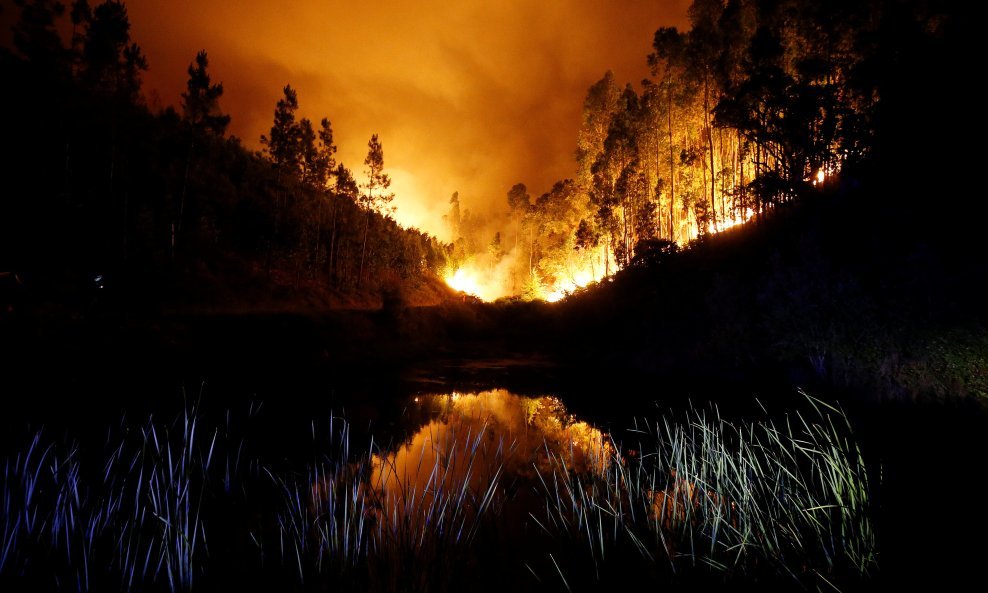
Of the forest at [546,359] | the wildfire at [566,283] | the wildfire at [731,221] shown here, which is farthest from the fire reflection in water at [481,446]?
the wildfire at [566,283]

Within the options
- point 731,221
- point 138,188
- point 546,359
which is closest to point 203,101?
point 138,188

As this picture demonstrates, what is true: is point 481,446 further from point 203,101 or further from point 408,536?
point 203,101

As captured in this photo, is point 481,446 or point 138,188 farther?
point 138,188

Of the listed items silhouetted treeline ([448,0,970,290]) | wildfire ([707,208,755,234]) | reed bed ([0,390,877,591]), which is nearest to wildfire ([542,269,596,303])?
silhouetted treeline ([448,0,970,290])

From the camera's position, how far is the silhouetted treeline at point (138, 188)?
2414cm

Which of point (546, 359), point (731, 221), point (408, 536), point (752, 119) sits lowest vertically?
point (408, 536)

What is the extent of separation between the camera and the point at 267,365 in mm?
15969

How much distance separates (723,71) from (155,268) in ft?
138

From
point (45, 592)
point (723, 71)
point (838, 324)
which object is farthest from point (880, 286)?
point (723, 71)

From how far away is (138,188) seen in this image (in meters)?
30.6

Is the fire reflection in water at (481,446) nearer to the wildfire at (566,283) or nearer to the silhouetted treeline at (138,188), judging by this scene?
the silhouetted treeline at (138,188)

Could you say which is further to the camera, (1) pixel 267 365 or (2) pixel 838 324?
(1) pixel 267 365

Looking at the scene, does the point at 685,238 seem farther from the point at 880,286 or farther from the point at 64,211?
the point at 64,211

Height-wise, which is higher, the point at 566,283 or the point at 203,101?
the point at 203,101
